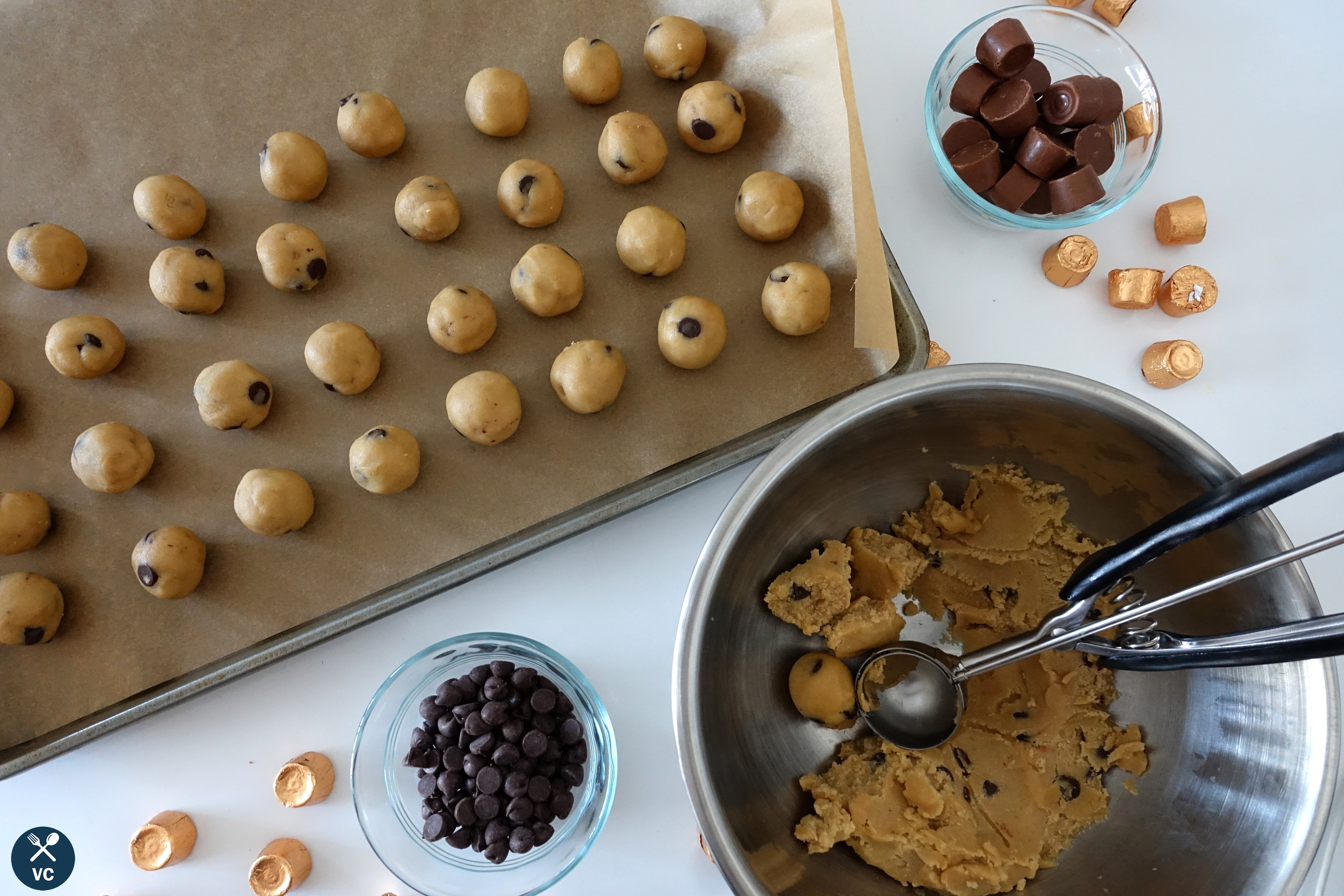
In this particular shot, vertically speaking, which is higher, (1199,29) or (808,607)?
(1199,29)

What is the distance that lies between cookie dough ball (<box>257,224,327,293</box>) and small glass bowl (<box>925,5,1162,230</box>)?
39.4 inches

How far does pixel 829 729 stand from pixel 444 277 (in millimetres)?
927

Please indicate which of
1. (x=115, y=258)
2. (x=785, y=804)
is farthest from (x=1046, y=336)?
(x=115, y=258)

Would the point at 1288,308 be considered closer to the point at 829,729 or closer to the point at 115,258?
the point at 829,729

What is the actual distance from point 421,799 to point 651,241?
36.5 inches

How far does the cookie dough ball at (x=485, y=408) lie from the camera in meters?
1.20

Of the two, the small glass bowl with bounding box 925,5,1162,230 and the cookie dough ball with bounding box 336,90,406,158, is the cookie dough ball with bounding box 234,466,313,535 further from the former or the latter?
the small glass bowl with bounding box 925,5,1162,230

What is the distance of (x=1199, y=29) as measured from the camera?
1390 mm

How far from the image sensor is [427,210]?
1.23 meters

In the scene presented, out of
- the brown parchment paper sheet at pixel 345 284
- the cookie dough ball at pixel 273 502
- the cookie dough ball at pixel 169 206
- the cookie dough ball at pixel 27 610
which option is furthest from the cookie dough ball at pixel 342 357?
→ the cookie dough ball at pixel 27 610

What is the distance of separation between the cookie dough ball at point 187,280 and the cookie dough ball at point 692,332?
2.35 ft

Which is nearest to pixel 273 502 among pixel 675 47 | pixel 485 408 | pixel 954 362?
pixel 485 408

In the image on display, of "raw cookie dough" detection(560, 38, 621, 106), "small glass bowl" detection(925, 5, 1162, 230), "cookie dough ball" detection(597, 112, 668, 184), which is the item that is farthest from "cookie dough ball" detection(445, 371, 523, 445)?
"small glass bowl" detection(925, 5, 1162, 230)

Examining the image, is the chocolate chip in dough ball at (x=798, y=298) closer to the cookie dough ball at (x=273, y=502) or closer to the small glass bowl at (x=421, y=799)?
the small glass bowl at (x=421, y=799)
